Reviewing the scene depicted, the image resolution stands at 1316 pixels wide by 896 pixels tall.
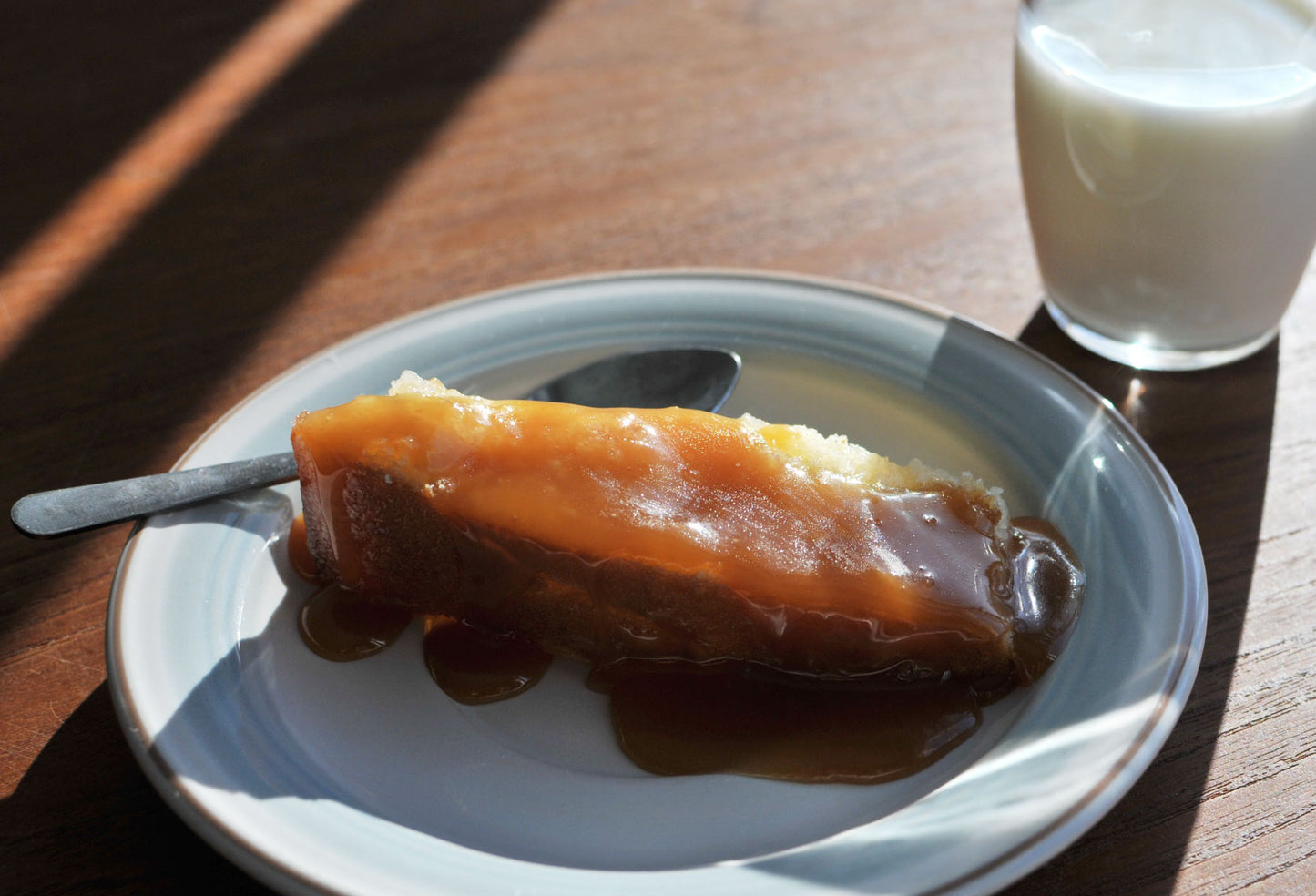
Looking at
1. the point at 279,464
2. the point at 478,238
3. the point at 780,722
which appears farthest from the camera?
the point at 478,238

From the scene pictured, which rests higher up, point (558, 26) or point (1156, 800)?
point (558, 26)

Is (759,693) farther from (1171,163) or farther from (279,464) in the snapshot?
(1171,163)

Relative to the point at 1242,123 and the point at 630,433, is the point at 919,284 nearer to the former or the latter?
the point at 1242,123

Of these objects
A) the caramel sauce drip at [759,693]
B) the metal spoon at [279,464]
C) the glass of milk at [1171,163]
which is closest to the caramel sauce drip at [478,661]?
the caramel sauce drip at [759,693]

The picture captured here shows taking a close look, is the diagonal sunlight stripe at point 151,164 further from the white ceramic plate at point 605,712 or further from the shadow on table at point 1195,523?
the shadow on table at point 1195,523

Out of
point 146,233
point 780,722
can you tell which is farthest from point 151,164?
point 780,722

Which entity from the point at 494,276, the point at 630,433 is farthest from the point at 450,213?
the point at 630,433

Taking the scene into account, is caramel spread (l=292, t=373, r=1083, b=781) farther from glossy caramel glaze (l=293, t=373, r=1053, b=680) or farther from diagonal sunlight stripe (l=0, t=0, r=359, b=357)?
diagonal sunlight stripe (l=0, t=0, r=359, b=357)
